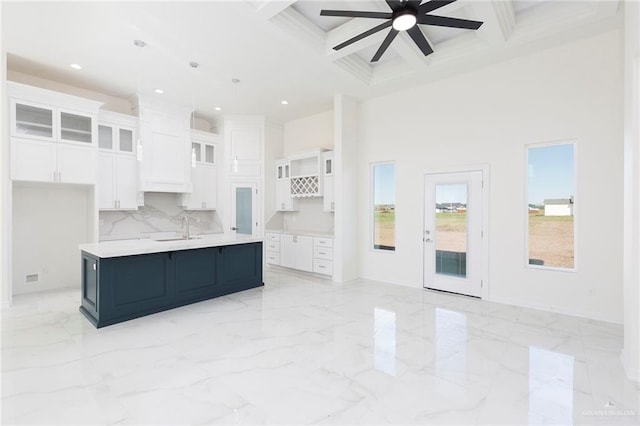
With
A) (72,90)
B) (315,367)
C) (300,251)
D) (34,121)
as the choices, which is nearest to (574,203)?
(315,367)

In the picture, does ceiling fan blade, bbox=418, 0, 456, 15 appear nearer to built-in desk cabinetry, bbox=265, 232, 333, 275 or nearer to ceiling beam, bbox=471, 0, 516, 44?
ceiling beam, bbox=471, 0, 516, 44

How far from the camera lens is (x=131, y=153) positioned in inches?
216

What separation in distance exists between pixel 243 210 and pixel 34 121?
3.70 m

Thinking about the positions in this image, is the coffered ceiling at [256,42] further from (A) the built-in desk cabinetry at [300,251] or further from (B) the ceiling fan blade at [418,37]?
(A) the built-in desk cabinetry at [300,251]

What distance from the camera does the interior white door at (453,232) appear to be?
4656 millimetres

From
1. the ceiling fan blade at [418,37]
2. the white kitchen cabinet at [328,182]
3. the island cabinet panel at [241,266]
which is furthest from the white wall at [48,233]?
the ceiling fan blade at [418,37]

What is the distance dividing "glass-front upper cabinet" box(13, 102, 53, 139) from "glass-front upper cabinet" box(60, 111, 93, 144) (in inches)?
5.4

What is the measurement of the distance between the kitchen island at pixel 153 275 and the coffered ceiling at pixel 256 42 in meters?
2.60

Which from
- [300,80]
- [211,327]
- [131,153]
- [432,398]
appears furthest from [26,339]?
[300,80]

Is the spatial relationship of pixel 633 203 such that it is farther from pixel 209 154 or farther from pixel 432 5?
pixel 209 154

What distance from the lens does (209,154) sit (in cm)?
679

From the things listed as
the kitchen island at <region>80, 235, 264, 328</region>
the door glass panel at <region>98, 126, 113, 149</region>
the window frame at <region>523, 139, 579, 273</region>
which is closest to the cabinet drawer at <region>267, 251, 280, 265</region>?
the kitchen island at <region>80, 235, 264, 328</region>

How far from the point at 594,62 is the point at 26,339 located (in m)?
7.13

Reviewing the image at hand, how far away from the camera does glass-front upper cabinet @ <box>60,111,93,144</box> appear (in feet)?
14.9
